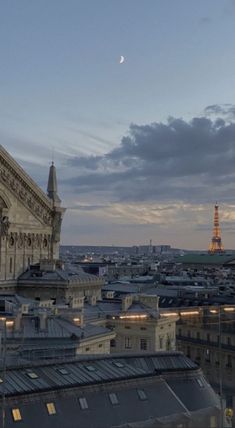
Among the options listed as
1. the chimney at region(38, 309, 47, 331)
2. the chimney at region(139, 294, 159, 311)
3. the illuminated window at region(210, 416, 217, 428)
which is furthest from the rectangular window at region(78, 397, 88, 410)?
the chimney at region(139, 294, 159, 311)

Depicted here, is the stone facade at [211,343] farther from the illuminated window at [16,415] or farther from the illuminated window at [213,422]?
the illuminated window at [16,415]

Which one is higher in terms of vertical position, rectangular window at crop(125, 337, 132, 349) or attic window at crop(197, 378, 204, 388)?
attic window at crop(197, 378, 204, 388)

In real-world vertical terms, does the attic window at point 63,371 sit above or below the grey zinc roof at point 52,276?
below

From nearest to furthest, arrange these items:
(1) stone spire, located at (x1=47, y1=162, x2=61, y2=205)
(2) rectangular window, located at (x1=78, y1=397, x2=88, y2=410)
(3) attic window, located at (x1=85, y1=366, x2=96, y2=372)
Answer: (2) rectangular window, located at (x1=78, y1=397, x2=88, y2=410) → (3) attic window, located at (x1=85, y1=366, x2=96, y2=372) → (1) stone spire, located at (x1=47, y1=162, x2=61, y2=205)

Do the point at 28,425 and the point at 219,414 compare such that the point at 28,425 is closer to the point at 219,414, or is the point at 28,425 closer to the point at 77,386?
the point at 77,386

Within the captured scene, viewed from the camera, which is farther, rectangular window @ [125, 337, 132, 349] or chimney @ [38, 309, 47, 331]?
rectangular window @ [125, 337, 132, 349]

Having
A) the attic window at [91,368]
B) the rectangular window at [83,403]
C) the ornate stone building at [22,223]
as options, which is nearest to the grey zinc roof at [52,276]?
the ornate stone building at [22,223]

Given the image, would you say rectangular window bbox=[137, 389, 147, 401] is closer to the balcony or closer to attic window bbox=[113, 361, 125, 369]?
attic window bbox=[113, 361, 125, 369]

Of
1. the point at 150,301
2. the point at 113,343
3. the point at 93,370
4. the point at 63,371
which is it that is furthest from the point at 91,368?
the point at 150,301

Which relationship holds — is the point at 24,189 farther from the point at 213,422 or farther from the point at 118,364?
the point at 213,422
